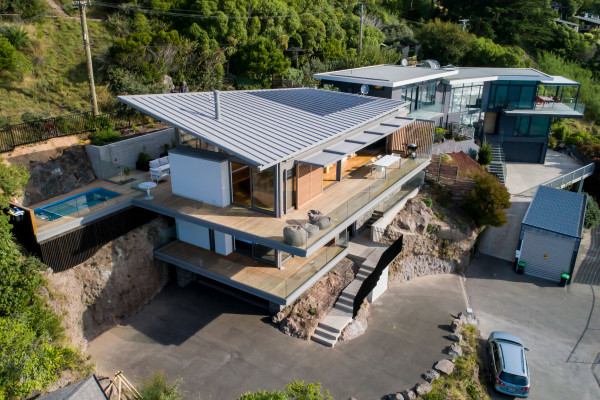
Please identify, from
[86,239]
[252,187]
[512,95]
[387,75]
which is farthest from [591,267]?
[86,239]

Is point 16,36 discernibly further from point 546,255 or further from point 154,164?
point 546,255

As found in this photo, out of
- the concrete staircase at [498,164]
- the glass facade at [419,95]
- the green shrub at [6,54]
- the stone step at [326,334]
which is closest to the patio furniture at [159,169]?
the stone step at [326,334]

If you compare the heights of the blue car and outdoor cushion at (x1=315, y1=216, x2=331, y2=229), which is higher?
outdoor cushion at (x1=315, y1=216, x2=331, y2=229)

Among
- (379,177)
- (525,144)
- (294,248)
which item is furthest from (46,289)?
(525,144)

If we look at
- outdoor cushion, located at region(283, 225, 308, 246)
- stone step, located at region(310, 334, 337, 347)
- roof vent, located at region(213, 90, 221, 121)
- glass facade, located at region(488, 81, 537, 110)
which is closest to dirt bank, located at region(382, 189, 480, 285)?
stone step, located at region(310, 334, 337, 347)

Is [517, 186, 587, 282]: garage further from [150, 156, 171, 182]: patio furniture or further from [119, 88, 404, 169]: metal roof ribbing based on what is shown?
[150, 156, 171, 182]: patio furniture

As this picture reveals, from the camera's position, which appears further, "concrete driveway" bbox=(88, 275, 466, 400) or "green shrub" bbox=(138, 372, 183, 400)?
"concrete driveway" bbox=(88, 275, 466, 400)
